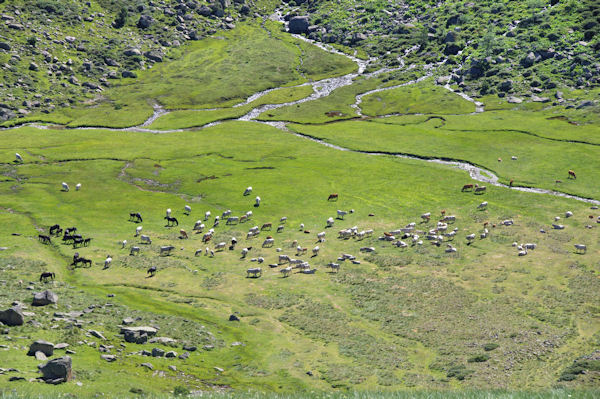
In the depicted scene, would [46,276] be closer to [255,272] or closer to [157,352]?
[157,352]

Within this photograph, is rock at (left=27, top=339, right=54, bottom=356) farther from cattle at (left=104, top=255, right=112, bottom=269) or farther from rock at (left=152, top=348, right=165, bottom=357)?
cattle at (left=104, top=255, right=112, bottom=269)

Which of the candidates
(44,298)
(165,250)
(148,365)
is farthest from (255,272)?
(148,365)

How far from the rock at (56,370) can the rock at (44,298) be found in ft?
50.5

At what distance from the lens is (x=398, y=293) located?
55.3 metres

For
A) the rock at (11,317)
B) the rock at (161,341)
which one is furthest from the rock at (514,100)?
the rock at (11,317)

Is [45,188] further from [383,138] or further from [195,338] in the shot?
[383,138]

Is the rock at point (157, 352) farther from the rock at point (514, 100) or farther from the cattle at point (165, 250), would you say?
the rock at point (514, 100)

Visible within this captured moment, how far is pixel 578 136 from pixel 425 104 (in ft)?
186

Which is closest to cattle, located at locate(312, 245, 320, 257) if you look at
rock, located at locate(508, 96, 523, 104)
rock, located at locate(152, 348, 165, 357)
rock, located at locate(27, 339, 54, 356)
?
rock, located at locate(152, 348, 165, 357)

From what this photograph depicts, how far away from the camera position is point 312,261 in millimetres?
64812

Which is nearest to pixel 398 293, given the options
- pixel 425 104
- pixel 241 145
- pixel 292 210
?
pixel 292 210

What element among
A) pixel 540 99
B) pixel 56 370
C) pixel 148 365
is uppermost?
pixel 56 370

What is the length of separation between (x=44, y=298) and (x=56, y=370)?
1637cm

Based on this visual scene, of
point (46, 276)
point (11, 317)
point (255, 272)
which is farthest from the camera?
point (255, 272)
